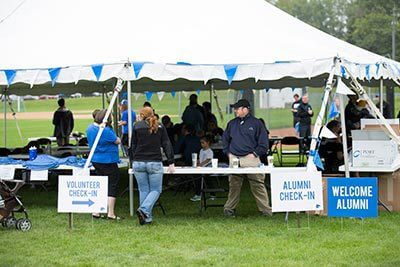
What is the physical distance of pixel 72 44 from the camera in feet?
43.7

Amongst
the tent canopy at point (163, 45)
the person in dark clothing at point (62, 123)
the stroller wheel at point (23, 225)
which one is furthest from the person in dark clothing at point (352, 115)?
the stroller wheel at point (23, 225)

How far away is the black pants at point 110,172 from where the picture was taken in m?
12.1

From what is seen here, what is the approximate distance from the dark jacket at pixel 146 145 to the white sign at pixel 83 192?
70 cm

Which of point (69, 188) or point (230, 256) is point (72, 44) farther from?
point (230, 256)

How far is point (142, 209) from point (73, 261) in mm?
2442

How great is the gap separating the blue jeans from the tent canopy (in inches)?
51.3

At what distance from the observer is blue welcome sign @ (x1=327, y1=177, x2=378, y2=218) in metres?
10.8

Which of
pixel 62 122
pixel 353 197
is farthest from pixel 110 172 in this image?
pixel 62 122

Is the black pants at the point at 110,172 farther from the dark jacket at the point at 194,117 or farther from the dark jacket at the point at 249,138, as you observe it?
the dark jacket at the point at 194,117

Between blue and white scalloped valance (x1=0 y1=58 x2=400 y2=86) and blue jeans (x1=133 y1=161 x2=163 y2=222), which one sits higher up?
blue and white scalloped valance (x1=0 y1=58 x2=400 y2=86)

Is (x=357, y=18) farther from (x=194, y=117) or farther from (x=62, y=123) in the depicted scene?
(x=194, y=117)

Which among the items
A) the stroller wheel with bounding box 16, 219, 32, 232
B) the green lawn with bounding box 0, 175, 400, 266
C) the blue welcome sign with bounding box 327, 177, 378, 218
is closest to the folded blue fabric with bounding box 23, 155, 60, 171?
the green lawn with bounding box 0, 175, 400, 266

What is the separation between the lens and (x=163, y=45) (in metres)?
12.9

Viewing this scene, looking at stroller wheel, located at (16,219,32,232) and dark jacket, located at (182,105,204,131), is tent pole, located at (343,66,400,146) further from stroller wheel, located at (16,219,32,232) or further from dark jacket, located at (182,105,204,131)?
dark jacket, located at (182,105,204,131)
